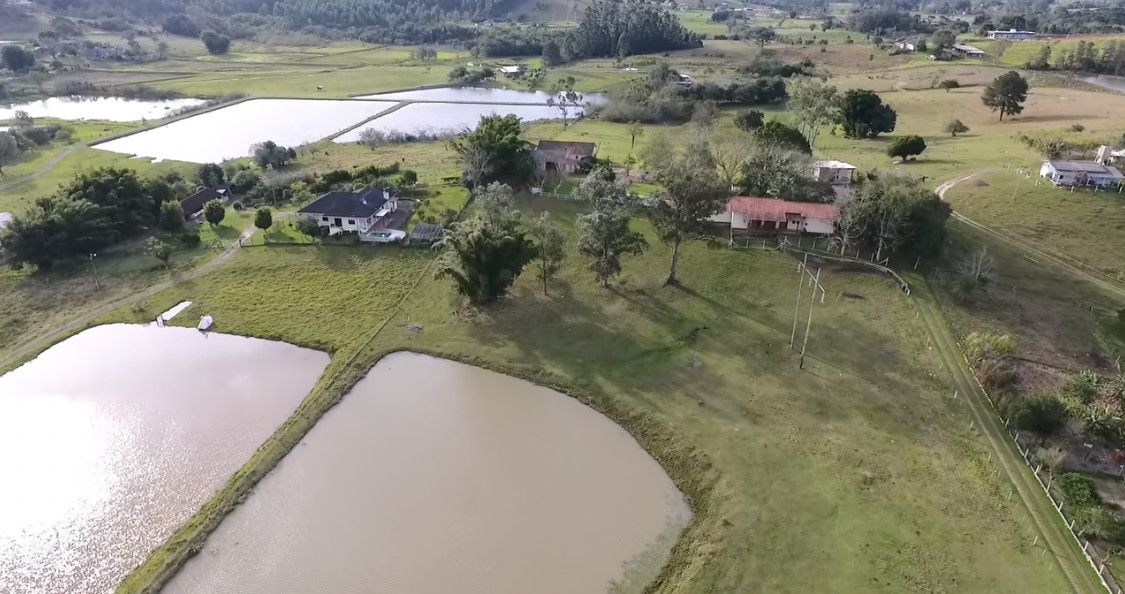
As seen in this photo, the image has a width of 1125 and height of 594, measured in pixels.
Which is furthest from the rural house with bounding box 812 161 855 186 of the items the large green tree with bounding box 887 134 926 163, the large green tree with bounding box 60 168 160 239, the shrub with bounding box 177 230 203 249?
the large green tree with bounding box 60 168 160 239

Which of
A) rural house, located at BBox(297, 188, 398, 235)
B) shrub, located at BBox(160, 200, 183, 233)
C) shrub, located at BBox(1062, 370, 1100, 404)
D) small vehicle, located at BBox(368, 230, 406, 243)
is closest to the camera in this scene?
shrub, located at BBox(1062, 370, 1100, 404)

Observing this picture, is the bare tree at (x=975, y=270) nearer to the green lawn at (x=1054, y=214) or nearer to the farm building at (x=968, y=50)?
the green lawn at (x=1054, y=214)

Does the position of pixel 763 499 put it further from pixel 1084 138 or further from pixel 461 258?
pixel 1084 138

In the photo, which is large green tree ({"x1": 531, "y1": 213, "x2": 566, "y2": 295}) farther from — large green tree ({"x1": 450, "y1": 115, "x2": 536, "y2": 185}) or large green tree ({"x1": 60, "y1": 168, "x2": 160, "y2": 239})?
large green tree ({"x1": 60, "y1": 168, "x2": 160, "y2": 239})

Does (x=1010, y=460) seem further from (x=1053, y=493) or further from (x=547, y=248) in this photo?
(x=547, y=248)

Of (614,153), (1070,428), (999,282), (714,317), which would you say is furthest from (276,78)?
(1070,428)

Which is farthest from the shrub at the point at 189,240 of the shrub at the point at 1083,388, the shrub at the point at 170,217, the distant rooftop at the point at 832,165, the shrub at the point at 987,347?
the shrub at the point at 1083,388
